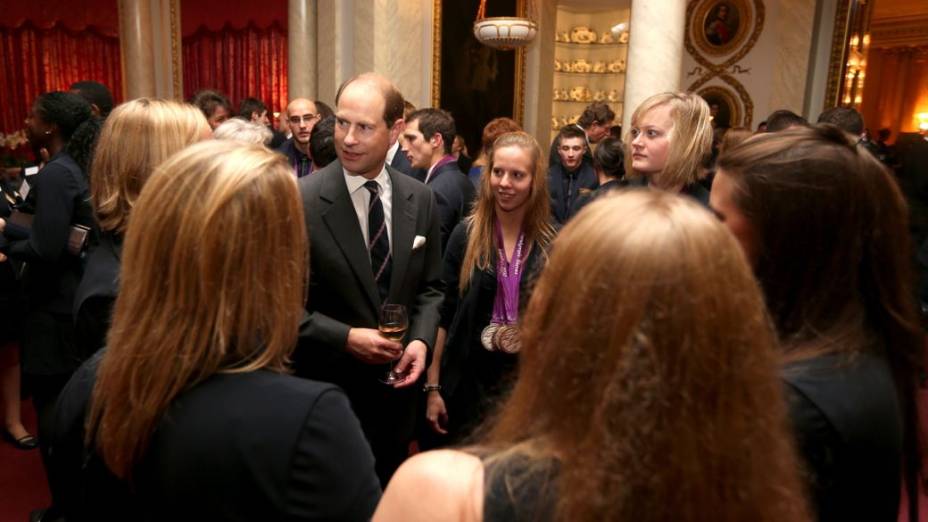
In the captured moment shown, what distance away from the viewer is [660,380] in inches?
31.1

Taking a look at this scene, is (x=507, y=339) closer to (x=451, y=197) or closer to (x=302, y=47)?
(x=451, y=197)

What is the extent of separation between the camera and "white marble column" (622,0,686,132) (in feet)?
18.3

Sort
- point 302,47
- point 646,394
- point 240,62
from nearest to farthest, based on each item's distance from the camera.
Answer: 1. point 646,394
2. point 302,47
3. point 240,62

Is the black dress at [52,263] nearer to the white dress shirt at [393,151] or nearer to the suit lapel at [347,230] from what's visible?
the suit lapel at [347,230]

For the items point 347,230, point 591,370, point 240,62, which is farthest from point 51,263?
point 240,62

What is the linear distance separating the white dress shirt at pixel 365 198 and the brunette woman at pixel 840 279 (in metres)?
1.49

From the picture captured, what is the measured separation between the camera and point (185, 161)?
1.16 metres

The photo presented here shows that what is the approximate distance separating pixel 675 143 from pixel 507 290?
2.83 ft

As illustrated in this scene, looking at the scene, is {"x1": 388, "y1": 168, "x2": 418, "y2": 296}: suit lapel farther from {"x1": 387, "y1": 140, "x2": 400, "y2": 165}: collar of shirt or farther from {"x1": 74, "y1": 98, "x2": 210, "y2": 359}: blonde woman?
{"x1": 387, "y1": 140, "x2": 400, "y2": 165}: collar of shirt

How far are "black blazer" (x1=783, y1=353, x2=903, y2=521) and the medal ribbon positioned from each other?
160cm

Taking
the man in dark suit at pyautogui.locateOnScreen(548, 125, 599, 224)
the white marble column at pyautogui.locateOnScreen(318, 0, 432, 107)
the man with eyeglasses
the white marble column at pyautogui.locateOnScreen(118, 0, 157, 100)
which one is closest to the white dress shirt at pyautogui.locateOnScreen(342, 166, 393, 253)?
the man with eyeglasses

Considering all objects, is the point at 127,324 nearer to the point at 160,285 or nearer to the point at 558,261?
the point at 160,285

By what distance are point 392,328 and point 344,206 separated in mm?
491

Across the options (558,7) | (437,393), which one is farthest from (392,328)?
(558,7)
